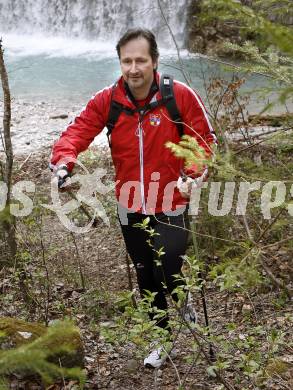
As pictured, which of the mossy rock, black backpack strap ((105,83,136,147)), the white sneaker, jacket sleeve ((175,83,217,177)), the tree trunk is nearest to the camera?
the mossy rock

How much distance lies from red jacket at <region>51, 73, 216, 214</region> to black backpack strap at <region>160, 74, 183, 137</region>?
28 millimetres

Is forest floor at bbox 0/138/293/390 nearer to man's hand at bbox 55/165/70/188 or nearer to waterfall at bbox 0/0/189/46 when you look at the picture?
man's hand at bbox 55/165/70/188

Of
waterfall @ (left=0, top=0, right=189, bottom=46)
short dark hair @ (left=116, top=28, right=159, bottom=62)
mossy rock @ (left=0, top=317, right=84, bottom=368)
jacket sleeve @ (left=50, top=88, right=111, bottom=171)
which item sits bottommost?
mossy rock @ (left=0, top=317, right=84, bottom=368)

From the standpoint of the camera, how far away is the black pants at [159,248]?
12.4 ft

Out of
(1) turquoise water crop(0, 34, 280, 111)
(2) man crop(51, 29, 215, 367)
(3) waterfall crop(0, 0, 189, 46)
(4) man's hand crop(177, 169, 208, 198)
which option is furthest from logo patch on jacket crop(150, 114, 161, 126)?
(3) waterfall crop(0, 0, 189, 46)

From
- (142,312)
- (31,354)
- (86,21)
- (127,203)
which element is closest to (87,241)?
(127,203)

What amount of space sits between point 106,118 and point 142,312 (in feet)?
4.38

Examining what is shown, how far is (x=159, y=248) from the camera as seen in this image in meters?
3.78

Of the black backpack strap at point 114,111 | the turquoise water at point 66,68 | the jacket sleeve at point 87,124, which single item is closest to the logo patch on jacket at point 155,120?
the black backpack strap at point 114,111

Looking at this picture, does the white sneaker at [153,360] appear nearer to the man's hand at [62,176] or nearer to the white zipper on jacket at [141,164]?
the white zipper on jacket at [141,164]

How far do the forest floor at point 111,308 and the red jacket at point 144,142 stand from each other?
88cm

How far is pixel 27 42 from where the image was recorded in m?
21.6

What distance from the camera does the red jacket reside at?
374 centimetres

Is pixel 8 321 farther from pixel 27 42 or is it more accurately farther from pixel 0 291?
pixel 27 42
